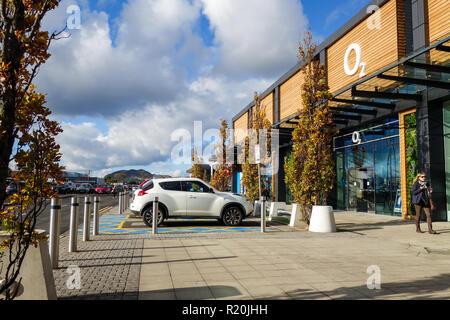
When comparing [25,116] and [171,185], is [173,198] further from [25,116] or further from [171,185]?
[25,116]

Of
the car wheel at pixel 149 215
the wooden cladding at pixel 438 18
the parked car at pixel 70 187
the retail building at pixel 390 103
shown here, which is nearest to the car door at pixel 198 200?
the car wheel at pixel 149 215

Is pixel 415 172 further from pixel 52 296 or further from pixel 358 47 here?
pixel 52 296

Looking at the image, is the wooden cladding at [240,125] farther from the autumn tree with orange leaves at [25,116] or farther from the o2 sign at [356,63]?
the autumn tree with orange leaves at [25,116]

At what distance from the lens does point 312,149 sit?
11961mm

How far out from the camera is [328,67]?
20672 millimetres

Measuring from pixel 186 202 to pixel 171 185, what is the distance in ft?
2.58

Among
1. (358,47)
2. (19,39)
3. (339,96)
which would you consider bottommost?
(19,39)

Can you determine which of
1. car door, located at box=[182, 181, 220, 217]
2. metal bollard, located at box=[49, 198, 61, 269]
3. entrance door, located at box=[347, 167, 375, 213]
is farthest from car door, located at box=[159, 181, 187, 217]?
entrance door, located at box=[347, 167, 375, 213]

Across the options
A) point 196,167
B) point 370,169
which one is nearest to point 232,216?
point 370,169

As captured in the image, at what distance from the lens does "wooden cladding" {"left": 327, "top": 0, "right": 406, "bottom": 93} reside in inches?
587

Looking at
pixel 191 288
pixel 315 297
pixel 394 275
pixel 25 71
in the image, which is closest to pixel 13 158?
pixel 25 71

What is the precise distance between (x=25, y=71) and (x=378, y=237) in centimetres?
→ 971

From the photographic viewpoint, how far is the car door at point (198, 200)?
12.2 metres

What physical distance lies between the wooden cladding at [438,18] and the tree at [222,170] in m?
13.7
